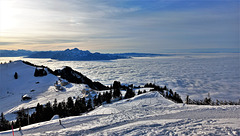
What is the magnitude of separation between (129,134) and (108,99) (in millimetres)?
48145

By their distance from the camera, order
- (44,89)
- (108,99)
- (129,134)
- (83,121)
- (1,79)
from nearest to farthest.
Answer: (129,134) < (83,121) < (108,99) < (44,89) < (1,79)

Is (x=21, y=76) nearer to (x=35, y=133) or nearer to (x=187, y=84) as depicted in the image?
(x=35, y=133)

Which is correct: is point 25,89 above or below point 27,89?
below

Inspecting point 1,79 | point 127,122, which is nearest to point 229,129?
point 127,122

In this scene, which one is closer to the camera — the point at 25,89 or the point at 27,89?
the point at 27,89

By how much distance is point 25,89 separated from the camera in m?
88.7

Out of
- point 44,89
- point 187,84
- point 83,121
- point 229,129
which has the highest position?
point 229,129

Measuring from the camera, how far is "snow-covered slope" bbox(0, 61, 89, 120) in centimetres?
6563

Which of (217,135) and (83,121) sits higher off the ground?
(217,135)

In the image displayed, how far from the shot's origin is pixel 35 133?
677 inches

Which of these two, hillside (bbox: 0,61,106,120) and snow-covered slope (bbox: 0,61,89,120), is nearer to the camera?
snow-covered slope (bbox: 0,61,89,120)

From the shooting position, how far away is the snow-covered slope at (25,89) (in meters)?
65.6

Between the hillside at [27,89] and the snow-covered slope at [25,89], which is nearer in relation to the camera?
the snow-covered slope at [25,89]

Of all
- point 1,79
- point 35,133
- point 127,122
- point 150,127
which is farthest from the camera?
point 1,79
